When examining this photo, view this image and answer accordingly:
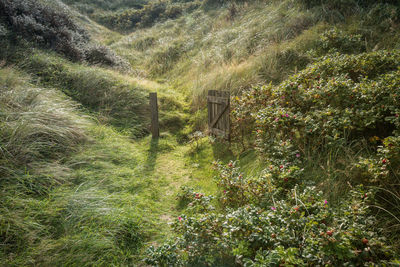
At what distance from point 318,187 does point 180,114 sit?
4661 millimetres

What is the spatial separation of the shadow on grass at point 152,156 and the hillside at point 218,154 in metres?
0.05

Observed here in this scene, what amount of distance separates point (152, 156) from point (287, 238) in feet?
11.6

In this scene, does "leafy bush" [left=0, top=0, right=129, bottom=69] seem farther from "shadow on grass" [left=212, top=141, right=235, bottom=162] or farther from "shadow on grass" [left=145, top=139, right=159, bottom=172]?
"shadow on grass" [left=212, top=141, right=235, bottom=162]

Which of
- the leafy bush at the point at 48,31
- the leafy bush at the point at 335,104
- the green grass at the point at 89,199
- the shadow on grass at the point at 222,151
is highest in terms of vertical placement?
the leafy bush at the point at 48,31

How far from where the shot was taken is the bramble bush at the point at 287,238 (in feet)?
5.23

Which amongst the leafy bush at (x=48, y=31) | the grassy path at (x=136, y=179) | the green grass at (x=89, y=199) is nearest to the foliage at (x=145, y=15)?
the leafy bush at (x=48, y=31)

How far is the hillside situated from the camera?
197 cm

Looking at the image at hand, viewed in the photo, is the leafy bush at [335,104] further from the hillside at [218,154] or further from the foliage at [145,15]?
the foliage at [145,15]

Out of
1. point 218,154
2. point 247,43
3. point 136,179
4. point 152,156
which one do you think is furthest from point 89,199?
point 247,43

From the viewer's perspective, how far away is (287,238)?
179cm

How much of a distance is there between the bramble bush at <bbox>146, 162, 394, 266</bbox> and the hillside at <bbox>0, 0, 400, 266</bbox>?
0.01 metres

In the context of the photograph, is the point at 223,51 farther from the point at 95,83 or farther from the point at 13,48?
the point at 13,48

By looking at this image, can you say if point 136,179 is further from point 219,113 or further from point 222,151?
point 219,113

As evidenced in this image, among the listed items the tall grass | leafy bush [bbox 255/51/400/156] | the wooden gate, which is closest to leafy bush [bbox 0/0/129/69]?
the tall grass
